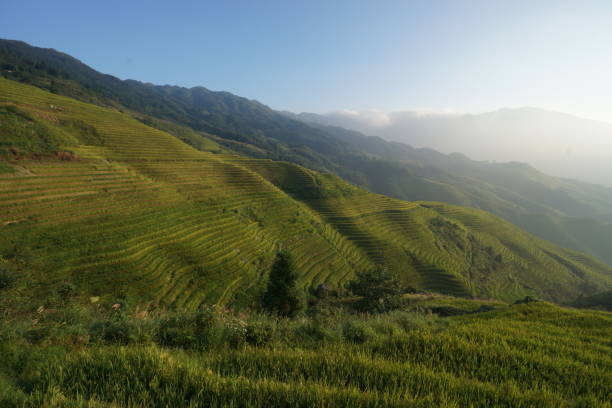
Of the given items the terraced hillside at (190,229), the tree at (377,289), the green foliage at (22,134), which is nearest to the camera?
the terraced hillside at (190,229)

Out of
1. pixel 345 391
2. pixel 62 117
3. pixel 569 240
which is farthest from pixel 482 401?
pixel 569 240

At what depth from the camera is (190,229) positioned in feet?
107

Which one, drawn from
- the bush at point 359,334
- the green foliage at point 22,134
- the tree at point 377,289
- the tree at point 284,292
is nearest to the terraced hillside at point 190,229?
the green foliage at point 22,134

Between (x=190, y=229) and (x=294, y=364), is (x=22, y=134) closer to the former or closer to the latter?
(x=190, y=229)

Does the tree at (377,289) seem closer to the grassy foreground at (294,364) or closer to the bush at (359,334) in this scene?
the grassy foreground at (294,364)

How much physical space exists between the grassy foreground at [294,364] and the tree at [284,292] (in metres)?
16.6

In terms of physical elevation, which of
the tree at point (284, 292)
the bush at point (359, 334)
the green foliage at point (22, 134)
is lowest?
the tree at point (284, 292)

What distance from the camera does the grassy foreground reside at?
2965 millimetres

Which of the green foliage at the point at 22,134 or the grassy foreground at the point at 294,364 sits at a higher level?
the green foliage at the point at 22,134

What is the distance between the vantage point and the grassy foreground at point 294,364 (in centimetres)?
296

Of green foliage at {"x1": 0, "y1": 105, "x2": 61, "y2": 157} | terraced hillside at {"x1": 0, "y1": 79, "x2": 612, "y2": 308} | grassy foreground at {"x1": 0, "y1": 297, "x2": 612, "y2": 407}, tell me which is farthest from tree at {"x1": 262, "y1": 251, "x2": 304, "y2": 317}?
green foliage at {"x1": 0, "y1": 105, "x2": 61, "y2": 157}

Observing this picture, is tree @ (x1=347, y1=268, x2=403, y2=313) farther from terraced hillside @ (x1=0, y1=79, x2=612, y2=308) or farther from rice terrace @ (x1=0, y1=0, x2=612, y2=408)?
terraced hillside @ (x1=0, y1=79, x2=612, y2=308)

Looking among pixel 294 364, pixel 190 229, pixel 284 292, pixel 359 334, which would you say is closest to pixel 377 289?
pixel 284 292

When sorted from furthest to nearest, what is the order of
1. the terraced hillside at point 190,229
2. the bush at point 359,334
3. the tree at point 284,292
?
1. the tree at point 284,292
2. the terraced hillside at point 190,229
3. the bush at point 359,334
